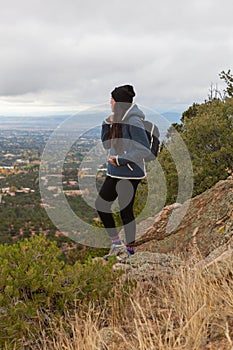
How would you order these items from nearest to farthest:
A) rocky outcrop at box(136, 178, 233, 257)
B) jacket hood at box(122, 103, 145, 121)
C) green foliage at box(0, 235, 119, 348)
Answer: green foliage at box(0, 235, 119, 348), jacket hood at box(122, 103, 145, 121), rocky outcrop at box(136, 178, 233, 257)

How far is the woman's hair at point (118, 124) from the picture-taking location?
4332 mm

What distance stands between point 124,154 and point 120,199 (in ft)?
1.69

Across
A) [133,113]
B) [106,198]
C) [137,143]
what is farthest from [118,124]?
[106,198]

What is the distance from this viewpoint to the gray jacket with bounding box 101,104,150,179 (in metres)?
4.20

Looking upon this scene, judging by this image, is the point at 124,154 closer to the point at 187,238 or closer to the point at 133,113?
the point at 133,113

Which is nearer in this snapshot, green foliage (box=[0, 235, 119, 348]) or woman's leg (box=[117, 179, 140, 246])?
green foliage (box=[0, 235, 119, 348])

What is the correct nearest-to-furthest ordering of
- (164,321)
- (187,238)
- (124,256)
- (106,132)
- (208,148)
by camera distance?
(164,321)
(106,132)
(124,256)
(187,238)
(208,148)

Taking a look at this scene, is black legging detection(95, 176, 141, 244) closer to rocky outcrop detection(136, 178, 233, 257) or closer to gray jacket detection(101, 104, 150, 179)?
gray jacket detection(101, 104, 150, 179)

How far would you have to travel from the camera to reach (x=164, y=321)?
2.83 m

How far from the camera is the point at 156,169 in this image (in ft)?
37.3

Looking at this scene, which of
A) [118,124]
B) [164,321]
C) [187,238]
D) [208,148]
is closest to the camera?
[164,321]

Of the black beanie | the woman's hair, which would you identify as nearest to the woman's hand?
the woman's hair

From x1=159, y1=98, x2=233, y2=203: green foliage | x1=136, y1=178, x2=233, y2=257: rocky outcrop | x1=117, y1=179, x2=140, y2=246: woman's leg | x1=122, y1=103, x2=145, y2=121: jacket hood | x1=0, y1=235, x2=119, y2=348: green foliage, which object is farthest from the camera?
x1=159, y1=98, x2=233, y2=203: green foliage

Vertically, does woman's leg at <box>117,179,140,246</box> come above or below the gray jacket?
below
